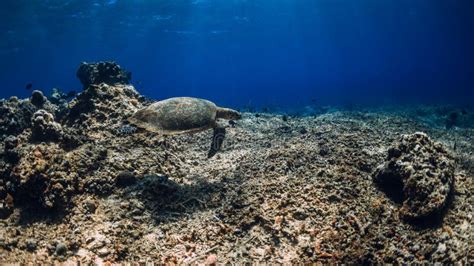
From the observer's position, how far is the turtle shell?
7.27 m

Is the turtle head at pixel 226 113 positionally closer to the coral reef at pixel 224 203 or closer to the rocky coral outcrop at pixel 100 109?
the coral reef at pixel 224 203

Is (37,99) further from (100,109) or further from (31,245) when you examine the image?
(31,245)

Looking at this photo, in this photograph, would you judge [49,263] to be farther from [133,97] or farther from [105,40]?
[105,40]

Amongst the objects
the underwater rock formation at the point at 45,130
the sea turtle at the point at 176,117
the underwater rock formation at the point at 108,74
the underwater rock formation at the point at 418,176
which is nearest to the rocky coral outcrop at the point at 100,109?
the underwater rock formation at the point at 45,130

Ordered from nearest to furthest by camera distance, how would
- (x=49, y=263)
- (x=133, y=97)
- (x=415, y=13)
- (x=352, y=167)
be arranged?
(x=49, y=263)
(x=352, y=167)
(x=133, y=97)
(x=415, y=13)

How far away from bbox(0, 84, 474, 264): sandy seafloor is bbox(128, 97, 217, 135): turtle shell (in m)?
1.19

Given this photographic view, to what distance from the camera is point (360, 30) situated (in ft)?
320

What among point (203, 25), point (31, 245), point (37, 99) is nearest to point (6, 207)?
point (31, 245)

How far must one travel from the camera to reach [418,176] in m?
6.00

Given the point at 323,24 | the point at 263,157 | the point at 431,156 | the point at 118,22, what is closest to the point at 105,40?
the point at 118,22

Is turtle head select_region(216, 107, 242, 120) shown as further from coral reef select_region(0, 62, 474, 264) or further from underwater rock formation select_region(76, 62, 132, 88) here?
underwater rock formation select_region(76, 62, 132, 88)

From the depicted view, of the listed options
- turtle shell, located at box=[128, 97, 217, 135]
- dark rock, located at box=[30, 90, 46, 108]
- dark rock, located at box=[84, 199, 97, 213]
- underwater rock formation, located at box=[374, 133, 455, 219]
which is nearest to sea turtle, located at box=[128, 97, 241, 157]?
turtle shell, located at box=[128, 97, 217, 135]

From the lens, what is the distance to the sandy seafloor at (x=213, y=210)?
5.23 m

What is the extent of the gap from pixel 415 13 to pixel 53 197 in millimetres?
83756
